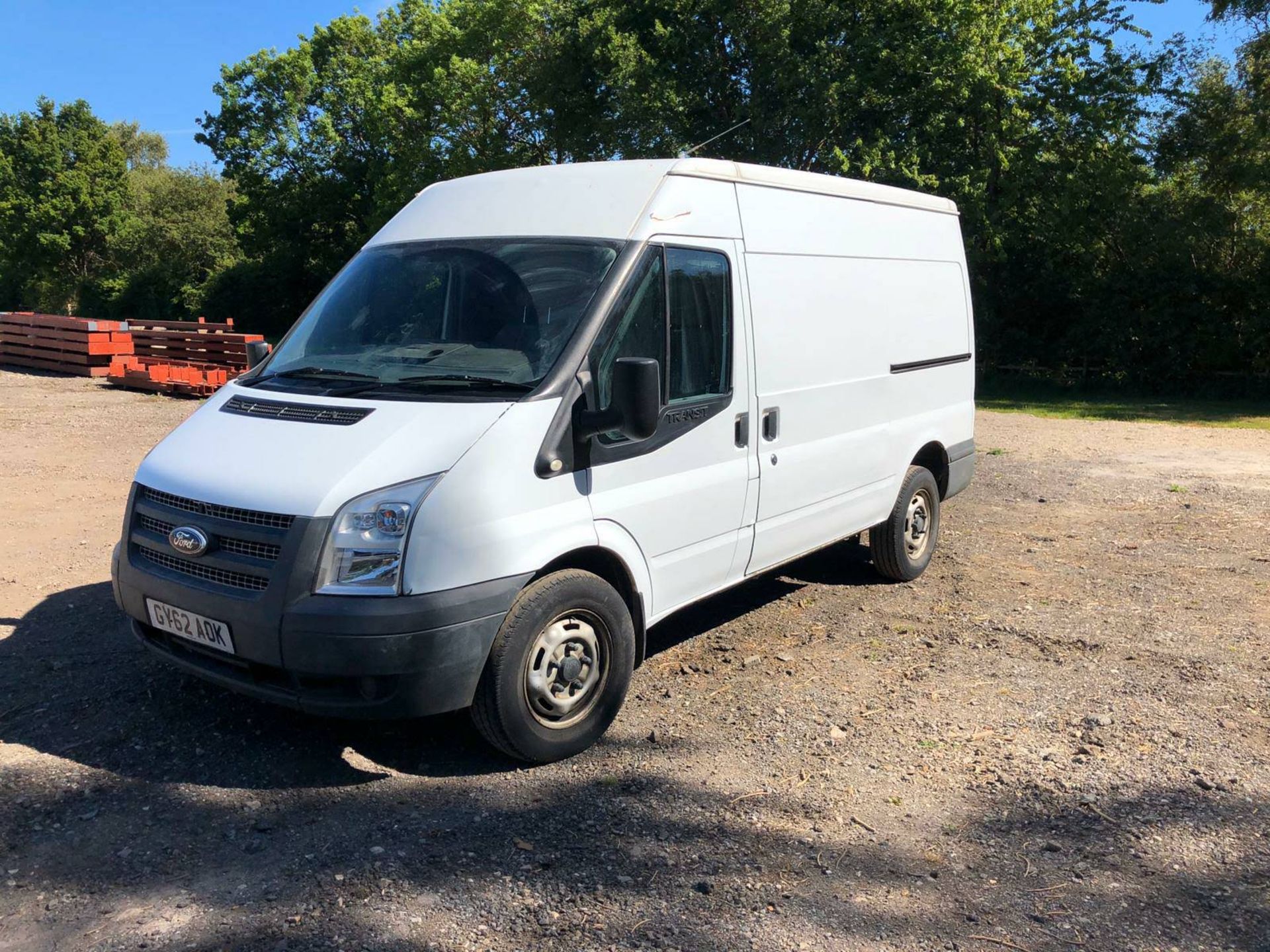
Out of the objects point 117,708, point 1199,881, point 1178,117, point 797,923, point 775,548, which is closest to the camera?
point 797,923

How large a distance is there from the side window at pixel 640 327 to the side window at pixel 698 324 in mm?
67

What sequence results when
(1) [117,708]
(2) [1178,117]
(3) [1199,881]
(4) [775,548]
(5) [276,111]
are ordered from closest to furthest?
(3) [1199,881] < (1) [117,708] < (4) [775,548] < (2) [1178,117] < (5) [276,111]

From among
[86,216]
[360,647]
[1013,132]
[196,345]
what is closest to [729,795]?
[360,647]

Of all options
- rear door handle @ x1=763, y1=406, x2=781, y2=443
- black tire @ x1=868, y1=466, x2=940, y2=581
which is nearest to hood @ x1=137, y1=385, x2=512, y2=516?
rear door handle @ x1=763, y1=406, x2=781, y2=443

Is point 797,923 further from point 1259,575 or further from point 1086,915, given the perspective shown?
point 1259,575

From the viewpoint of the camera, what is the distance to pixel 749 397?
5.21 metres

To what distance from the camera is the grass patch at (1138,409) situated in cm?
1783

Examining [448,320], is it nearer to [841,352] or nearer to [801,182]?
[801,182]

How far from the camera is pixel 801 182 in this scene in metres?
5.80

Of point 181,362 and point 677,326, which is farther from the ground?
point 677,326

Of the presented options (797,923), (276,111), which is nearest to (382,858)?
(797,923)

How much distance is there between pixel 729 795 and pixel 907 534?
3.43m

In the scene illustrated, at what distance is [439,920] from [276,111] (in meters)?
40.1

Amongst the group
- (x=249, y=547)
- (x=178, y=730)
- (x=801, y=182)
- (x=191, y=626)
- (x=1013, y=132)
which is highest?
(x=1013, y=132)
